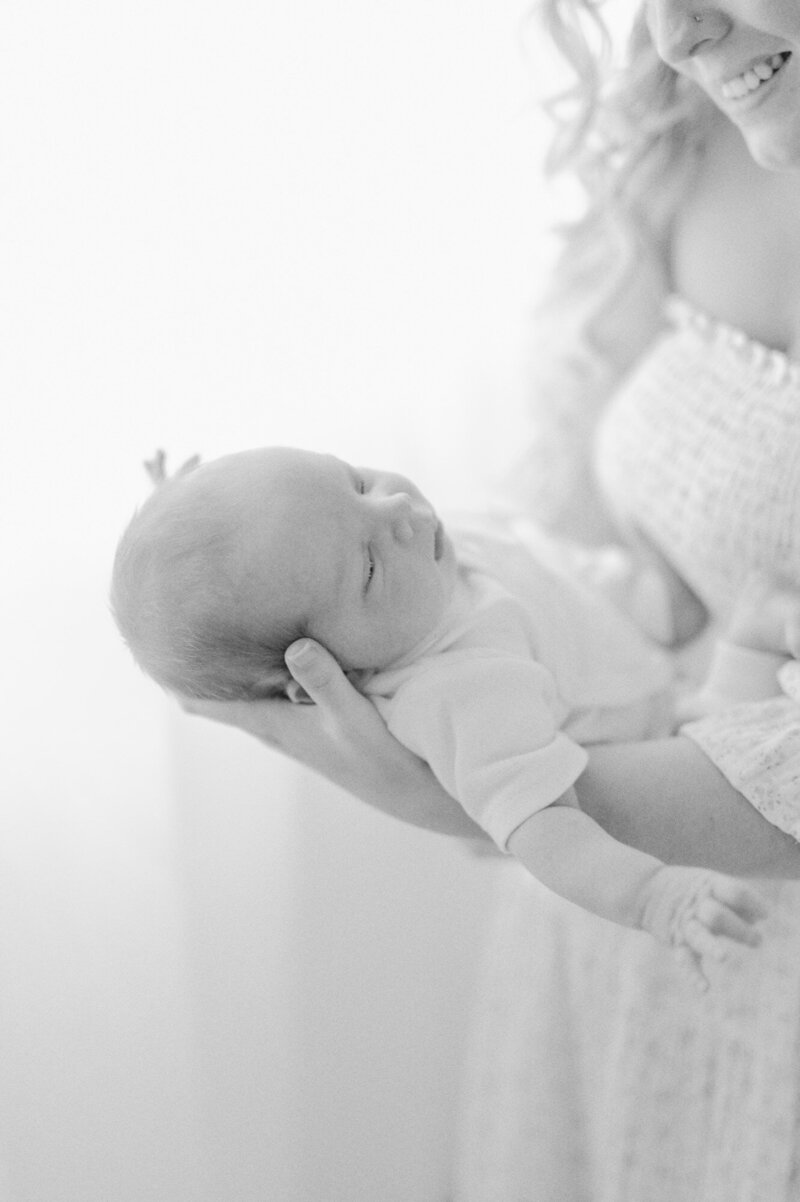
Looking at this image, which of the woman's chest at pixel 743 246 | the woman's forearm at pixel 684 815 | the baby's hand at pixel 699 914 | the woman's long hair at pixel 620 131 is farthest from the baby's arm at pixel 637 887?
the woman's long hair at pixel 620 131

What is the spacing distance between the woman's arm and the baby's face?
0.19 feet

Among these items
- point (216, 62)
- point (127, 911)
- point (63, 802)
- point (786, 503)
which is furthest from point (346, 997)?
point (216, 62)

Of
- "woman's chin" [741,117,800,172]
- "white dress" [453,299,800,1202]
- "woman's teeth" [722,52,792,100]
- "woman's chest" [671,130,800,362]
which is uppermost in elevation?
"woman's teeth" [722,52,792,100]

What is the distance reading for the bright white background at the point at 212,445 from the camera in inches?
52.0

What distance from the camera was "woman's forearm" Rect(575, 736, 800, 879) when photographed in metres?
1.05

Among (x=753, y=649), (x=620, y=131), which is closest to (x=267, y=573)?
(x=753, y=649)

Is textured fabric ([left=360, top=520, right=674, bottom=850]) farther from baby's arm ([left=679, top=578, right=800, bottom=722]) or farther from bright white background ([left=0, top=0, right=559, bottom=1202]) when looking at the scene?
bright white background ([left=0, top=0, right=559, bottom=1202])

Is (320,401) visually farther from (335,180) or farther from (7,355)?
(7,355)

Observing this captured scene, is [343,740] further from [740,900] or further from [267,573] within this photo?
[740,900]

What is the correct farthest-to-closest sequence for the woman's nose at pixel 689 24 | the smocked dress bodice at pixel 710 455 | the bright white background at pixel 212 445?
the bright white background at pixel 212 445, the smocked dress bodice at pixel 710 455, the woman's nose at pixel 689 24

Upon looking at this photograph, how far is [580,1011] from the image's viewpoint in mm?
1334

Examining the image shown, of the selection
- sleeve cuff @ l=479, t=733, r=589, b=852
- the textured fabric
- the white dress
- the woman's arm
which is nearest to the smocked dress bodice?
the white dress

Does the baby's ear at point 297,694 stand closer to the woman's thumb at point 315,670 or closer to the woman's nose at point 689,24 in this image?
the woman's thumb at point 315,670

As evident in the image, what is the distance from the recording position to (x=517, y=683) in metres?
1.01
